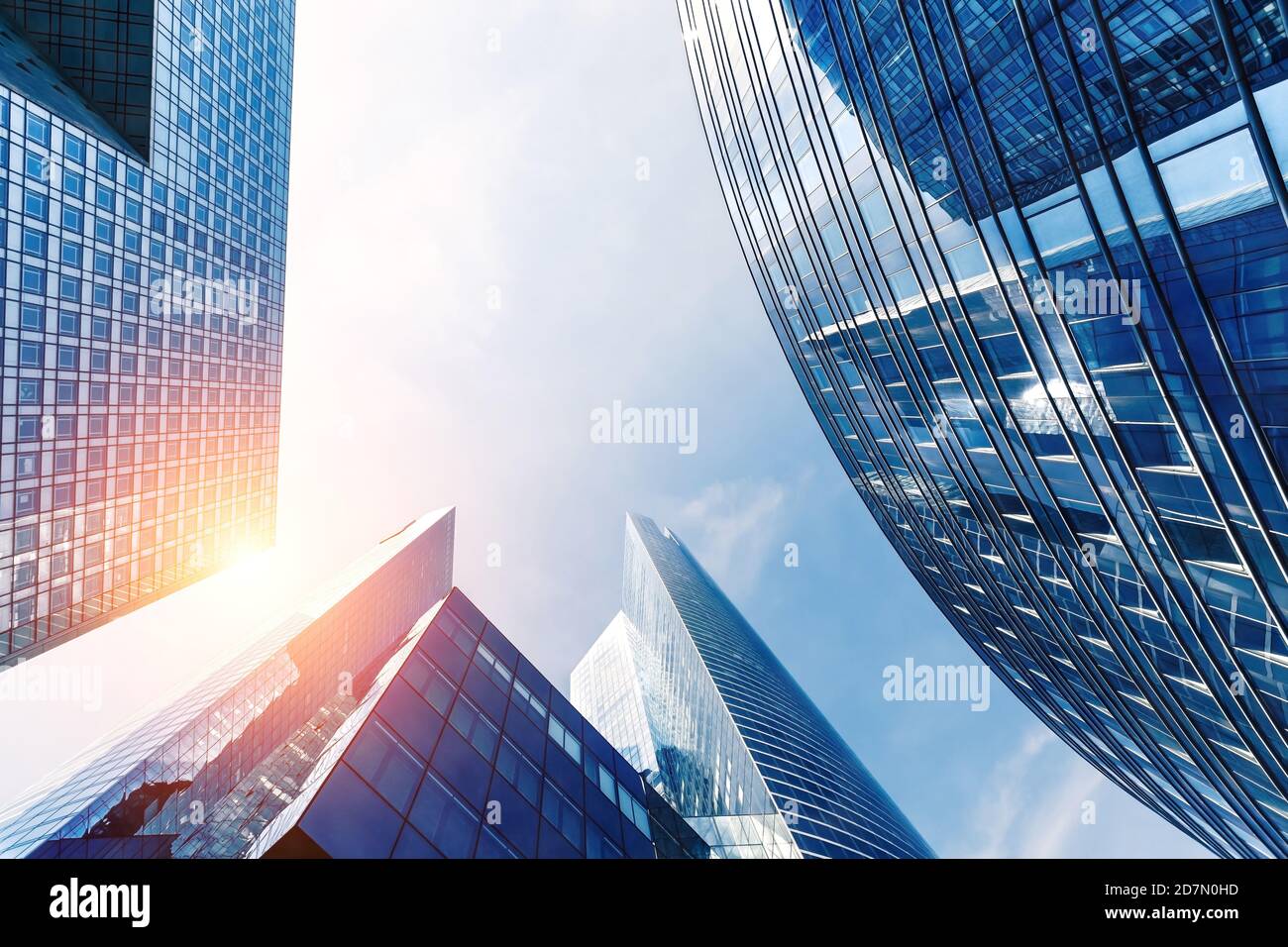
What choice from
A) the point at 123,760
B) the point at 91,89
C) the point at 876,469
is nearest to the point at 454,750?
the point at 876,469

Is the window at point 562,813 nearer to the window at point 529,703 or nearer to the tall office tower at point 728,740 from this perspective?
the window at point 529,703

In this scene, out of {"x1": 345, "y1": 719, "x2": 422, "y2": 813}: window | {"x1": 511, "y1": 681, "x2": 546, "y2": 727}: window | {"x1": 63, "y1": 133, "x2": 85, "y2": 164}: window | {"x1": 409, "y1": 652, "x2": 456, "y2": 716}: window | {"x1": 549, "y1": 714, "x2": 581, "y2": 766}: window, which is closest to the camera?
{"x1": 345, "y1": 719, "x2": 422, "y2": 813}: window

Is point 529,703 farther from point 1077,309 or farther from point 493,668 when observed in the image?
point 1077,309

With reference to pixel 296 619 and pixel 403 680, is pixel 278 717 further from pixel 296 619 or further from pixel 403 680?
pixel 403 680

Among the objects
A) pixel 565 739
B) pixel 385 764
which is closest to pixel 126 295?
pixel 565 739

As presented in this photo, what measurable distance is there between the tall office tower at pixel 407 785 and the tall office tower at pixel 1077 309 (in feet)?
62.4

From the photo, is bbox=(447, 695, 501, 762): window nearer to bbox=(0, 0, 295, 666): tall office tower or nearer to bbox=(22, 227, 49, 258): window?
bbox=(0, 0, 295, 666): tall office tower

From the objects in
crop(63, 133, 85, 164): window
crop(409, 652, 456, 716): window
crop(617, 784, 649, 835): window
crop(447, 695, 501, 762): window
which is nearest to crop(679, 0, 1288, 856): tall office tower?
crop(617, 784, 649, 835): window

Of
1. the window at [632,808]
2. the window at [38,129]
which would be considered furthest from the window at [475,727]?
the window at [38,129]

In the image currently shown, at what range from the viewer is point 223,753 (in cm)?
5212

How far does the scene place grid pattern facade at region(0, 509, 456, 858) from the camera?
3947 cm

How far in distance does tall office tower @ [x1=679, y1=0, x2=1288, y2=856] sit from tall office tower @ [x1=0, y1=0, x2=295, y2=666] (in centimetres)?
4460

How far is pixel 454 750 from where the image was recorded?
12211 mm

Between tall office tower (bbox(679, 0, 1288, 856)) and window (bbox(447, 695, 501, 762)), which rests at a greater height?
tall office tower (bbox(679, 0, 1288, 856))
